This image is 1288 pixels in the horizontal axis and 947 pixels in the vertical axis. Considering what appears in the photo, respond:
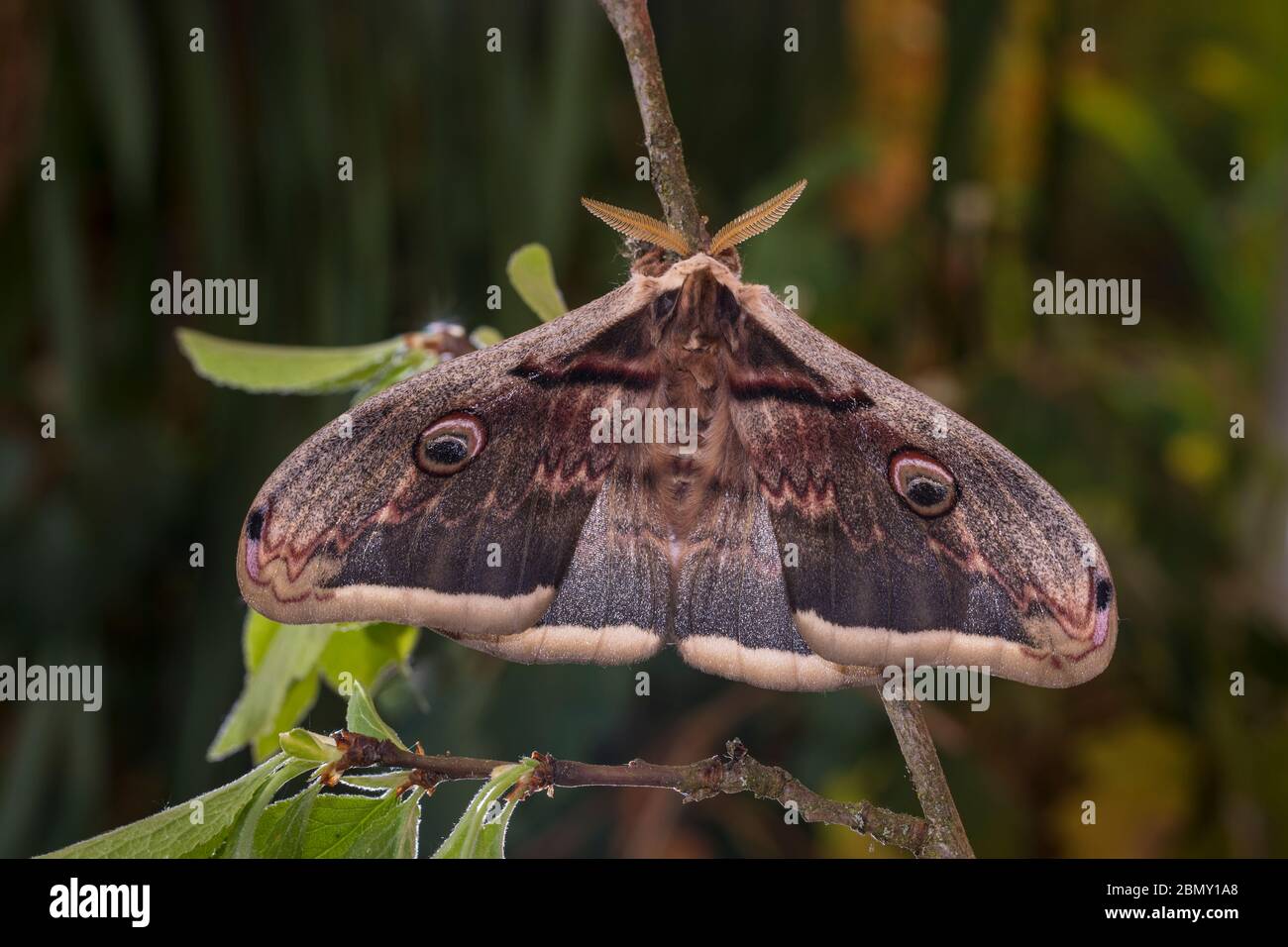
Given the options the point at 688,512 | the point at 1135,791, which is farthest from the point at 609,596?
the point at 1135,791

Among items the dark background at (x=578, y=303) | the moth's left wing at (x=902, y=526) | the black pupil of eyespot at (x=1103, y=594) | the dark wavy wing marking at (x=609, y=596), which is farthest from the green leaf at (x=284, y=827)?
the dark background at (x=578, y=303)

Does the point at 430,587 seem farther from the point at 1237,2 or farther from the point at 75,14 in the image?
the point at 1237,2

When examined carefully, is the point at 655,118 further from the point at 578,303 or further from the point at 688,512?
the point at 578,303

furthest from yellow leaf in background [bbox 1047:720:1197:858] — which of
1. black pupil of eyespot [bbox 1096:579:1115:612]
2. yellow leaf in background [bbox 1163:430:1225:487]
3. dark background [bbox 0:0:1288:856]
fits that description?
black pupil of eyespot [bbox 1096:579:1115:612]

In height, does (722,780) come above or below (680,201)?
below

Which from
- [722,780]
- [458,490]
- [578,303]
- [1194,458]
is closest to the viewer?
[722,780]
